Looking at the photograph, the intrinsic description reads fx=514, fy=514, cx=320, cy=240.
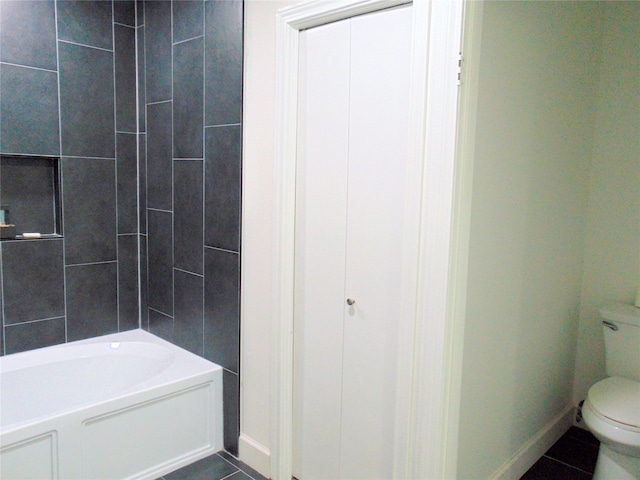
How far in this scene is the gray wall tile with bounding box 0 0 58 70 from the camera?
248 centimetres

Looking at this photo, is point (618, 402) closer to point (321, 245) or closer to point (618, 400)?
point (618, 400)

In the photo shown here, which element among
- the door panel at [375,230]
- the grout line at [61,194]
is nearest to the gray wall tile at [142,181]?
the grout line at [61,194]

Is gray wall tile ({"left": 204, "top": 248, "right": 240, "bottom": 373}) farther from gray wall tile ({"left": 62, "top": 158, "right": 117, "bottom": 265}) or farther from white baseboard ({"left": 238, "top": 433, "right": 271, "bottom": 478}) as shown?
→ gray wall tile ({"left": 62, "top": 158, "right": 117, "bottom": 265})

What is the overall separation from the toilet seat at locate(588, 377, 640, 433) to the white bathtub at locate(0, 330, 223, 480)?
1738mm

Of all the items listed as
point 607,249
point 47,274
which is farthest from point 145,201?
point 607,249

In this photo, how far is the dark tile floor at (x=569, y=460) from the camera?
2395 mm

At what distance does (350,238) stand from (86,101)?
69.2 inches

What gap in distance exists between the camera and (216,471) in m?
2.44

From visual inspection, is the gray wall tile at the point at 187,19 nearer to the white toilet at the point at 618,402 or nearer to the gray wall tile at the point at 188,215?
the gray wall tile at the point at 188,215

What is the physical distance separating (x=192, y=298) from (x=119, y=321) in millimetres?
633

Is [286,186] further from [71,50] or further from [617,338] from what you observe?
[617,338]

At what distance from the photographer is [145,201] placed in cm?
304

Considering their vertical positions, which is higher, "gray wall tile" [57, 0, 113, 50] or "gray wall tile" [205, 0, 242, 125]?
"gray wall tile" [57, 0, 113, 50]

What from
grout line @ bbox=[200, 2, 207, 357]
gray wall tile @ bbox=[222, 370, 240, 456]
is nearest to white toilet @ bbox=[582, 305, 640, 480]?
gray wall tile @ bbox=[222, 370, 240, 456]
